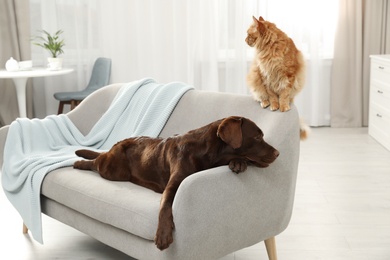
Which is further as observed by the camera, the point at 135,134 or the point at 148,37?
the point at 148,37

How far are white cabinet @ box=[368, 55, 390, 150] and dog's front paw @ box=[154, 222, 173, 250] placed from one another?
331cm

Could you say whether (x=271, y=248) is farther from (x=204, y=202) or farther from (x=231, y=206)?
(x=204, y=202)

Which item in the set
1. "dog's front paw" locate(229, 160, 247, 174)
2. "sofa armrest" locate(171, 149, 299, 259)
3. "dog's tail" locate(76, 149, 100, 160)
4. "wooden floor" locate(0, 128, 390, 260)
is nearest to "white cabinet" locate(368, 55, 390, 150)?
"wooden floor" locate(0, 128, 390, 260)

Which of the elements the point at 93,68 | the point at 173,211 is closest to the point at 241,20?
the point at 93,68

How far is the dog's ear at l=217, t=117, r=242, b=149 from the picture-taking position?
2.19m

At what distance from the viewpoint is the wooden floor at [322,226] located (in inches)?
112

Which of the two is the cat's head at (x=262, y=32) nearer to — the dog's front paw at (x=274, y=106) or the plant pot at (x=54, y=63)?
the dog's front paw at (x=274, y=106)

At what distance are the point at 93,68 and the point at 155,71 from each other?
63cm

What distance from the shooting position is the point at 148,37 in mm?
6113

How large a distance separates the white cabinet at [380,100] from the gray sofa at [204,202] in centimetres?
261

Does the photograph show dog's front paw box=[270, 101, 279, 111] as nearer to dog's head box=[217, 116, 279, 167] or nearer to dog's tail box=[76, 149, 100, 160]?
dog's head box=[217, 116, 279, 167]

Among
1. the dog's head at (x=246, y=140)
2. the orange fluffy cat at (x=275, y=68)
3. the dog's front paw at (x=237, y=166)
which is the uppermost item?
the orange fluffy cat at (x=275, y=68)

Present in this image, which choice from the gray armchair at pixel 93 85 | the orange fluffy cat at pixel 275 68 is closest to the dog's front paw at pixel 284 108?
the orange fluffy cat at pixel 275 68

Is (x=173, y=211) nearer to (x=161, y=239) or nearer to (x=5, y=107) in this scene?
(x=161, y=239)
